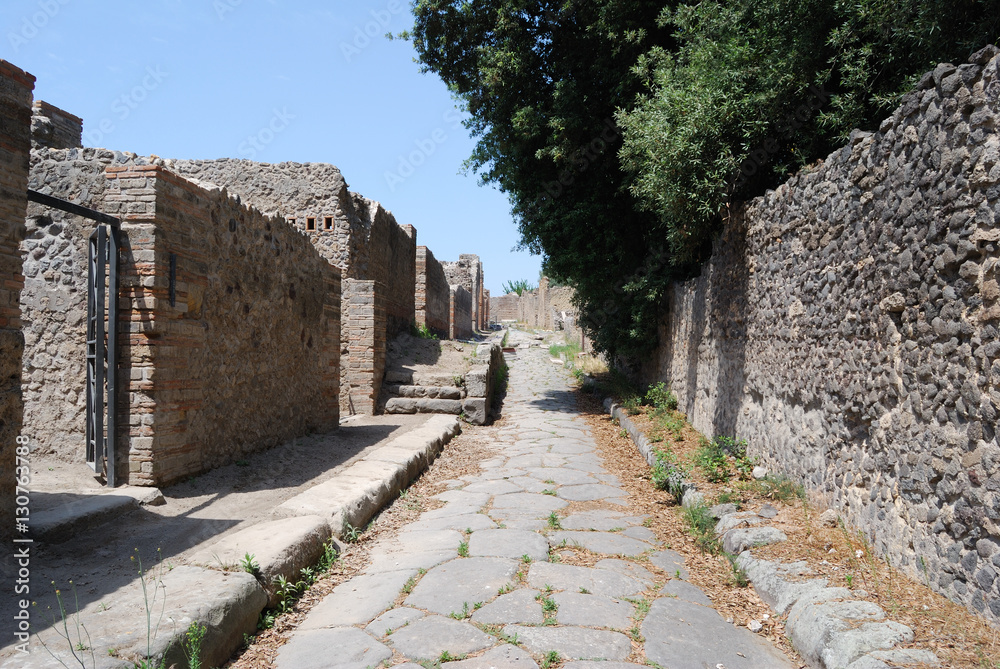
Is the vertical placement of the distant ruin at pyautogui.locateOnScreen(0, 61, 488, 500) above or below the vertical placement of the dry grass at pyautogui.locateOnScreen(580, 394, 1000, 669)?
above

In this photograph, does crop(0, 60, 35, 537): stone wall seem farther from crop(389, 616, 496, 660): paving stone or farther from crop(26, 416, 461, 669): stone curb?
crop(389, 616, 496, 660): paving stone

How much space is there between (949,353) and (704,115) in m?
3.71

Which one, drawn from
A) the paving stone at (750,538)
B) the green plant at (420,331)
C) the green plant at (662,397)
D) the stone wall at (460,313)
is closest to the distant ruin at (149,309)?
the paving stone at (750,538)

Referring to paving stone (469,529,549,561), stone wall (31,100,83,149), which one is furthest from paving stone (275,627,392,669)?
stone wall (31,100,83,149)

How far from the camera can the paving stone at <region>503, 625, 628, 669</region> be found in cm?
247

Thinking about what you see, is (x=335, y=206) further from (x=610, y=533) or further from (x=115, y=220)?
(x=610, y=533)

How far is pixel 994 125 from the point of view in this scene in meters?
2.35

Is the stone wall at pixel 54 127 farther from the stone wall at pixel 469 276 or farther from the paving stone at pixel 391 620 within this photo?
the stone wall at pixel 469 276

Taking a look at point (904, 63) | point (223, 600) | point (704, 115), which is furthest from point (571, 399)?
point (223, 600)

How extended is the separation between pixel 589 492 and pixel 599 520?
33.4 inches

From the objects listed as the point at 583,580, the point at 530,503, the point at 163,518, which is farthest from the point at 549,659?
the point at 163,518

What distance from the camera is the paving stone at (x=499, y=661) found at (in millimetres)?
2359

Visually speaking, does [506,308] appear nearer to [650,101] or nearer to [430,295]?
[430,295]

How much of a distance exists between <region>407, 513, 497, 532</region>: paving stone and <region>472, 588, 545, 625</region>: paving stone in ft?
3.98
